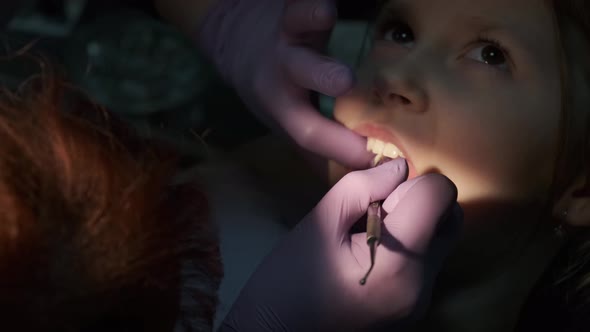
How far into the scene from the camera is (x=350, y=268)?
0.72 m

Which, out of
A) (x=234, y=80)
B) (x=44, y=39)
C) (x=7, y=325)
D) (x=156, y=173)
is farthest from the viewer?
(x=44, y=39)

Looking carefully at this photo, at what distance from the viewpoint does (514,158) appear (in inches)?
31.3

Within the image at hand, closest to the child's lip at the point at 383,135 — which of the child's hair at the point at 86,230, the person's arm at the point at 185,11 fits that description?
the child's hair at the point at 86,230

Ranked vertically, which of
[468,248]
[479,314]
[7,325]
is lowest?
[479,314]

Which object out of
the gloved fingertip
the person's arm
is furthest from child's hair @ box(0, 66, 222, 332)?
the person's arm

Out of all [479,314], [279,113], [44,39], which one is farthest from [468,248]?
[44,39]

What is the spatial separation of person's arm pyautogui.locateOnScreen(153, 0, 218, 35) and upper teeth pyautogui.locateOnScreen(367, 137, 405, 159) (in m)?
0.42

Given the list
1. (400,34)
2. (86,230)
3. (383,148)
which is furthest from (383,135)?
(86,230)

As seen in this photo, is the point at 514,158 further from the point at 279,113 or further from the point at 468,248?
the point at 279,113

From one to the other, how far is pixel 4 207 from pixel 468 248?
569 millimetres

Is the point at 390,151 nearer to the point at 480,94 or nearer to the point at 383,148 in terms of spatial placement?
the point at 383,148

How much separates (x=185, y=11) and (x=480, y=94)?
1.87 ft

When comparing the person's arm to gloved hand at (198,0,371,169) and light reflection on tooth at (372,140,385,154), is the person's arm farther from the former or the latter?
light reflection on tooth at (372,140,385,154)

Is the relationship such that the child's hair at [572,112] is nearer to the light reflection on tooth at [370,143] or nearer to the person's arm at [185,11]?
the light reflection on tooth at [370,143]
